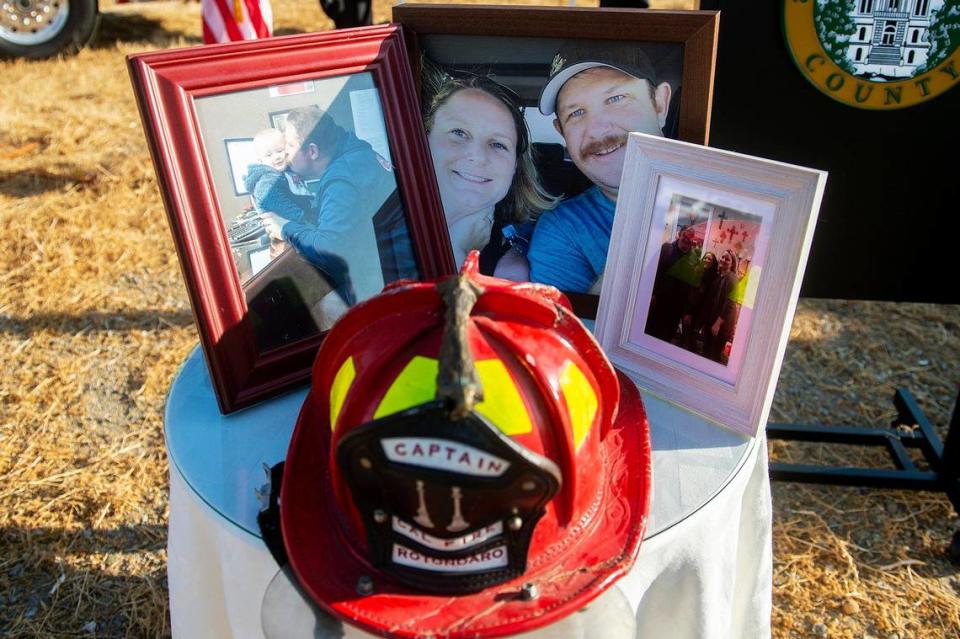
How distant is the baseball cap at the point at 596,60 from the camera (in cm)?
118

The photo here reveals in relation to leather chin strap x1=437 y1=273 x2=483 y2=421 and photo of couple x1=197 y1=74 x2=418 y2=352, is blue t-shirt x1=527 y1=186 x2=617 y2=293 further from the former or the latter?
leather chin strap x1=437 y1=273 x2=483 y2=421

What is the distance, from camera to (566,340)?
2.78 ft

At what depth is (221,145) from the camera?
41.4 inches

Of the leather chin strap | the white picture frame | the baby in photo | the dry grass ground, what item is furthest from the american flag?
the leather chin strap

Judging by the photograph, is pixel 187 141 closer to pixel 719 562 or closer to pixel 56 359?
pixel 719 562

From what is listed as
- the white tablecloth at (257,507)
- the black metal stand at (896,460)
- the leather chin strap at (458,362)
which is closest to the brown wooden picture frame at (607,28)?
the white tablecloth at (257,507)

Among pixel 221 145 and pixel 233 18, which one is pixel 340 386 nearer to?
pixel 221 145

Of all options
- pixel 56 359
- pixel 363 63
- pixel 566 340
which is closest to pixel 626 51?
pixel 363 63

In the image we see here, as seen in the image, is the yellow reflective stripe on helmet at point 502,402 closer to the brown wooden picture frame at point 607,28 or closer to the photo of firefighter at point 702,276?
the photo of firefighter at point 702,276

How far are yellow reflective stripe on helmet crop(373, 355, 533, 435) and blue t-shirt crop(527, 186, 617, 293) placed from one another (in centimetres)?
58

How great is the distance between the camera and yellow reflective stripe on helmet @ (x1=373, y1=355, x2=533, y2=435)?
742 millimetres

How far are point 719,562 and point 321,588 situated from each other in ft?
1.72

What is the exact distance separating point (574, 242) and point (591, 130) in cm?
18

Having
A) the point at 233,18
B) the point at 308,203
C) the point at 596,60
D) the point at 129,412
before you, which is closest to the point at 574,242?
the point at 596,60
